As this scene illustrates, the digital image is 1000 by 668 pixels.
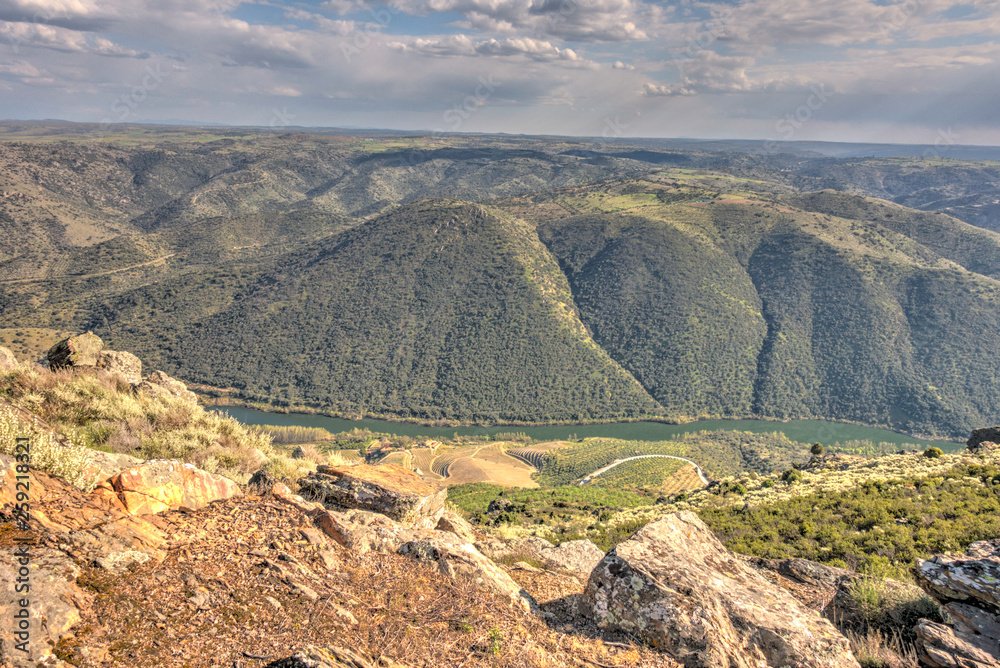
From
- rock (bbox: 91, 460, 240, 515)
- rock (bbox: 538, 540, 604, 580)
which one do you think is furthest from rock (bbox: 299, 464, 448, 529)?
rock (bbox: 538, 540, 604, 580)

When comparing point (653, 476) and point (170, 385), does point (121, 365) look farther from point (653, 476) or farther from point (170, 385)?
point (653, 476)

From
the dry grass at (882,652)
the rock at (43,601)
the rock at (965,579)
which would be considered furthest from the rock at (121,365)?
the rock at (965,579)

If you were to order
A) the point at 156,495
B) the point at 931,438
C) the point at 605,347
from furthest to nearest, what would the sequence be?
the point at 605,347 < the point at 931,438 < the point at 156,495

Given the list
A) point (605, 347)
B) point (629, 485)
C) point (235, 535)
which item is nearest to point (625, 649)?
point (235, 535)

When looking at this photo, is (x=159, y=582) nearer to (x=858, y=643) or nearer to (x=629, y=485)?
(x=858, y=643)

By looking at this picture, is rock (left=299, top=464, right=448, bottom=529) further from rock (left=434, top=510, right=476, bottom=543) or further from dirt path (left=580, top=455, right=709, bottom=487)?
dirt path (left=580, top=455, right=709, bottom=487)

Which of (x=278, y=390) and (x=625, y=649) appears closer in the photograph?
(x=625, y=649)
